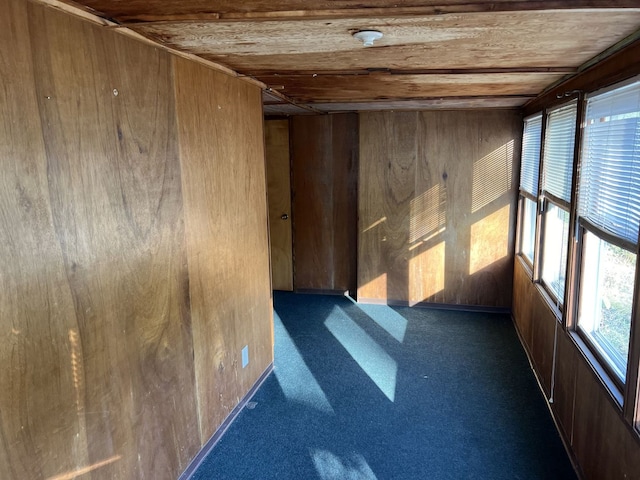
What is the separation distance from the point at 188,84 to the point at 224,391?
67.6 inches

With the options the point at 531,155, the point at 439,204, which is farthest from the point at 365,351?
the point at 531,155

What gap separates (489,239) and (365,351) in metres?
1.82

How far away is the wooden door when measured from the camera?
5.22 m

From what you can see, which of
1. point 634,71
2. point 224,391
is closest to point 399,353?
point 224,391

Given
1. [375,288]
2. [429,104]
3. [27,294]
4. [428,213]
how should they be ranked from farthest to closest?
[375,288]
[428,213]
[429,104]
[27,294]

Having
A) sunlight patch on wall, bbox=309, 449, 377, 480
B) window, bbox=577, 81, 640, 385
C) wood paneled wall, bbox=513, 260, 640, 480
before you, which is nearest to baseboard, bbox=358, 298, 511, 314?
wood paneled wall, bbox=513, 260, 640, 480

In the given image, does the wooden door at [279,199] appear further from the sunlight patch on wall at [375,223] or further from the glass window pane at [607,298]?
the glass window pane at [607,298]

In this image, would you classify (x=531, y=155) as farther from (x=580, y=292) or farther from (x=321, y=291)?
(x=321, y=291)

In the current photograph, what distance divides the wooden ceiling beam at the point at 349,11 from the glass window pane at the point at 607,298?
107 centimetres

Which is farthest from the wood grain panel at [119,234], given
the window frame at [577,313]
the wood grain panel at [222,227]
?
the window frame at [577,313]

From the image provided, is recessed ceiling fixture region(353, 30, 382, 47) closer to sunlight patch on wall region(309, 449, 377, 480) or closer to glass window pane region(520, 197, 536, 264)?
sunlight patch on wall region(309, 449, 377, 480)

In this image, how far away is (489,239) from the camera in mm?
4660

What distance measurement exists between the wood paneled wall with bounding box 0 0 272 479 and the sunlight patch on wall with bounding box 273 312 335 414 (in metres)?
0.56

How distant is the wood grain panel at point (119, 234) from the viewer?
1.49 m
